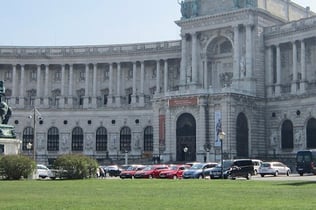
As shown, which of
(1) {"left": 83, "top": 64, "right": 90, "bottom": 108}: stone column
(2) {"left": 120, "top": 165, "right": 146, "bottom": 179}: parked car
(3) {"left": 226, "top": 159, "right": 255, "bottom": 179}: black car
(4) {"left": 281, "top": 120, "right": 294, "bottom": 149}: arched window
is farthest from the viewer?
(1) {"left": 83, "top": 64, "right": 90, "bottom": 108}: stone column

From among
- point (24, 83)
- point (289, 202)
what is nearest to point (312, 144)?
point (24, 83)

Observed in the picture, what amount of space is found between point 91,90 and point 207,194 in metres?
83.5

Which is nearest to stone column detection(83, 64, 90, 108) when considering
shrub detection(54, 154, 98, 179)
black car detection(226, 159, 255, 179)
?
black car detection(226, 159, 255, 179)

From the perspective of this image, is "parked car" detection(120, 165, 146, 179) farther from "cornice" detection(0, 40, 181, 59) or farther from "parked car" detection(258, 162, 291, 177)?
"cornice" detection(0, 40, 181, 59)

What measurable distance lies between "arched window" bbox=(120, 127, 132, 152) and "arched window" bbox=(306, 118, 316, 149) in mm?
34141

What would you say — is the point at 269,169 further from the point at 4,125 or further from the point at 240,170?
the point at 4,125

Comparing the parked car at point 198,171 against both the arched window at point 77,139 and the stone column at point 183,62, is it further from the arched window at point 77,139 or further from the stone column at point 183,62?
the arched window at point 77,139

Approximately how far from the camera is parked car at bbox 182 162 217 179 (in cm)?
6283

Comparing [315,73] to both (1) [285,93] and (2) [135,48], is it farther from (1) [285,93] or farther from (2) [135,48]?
(2) [135,48]

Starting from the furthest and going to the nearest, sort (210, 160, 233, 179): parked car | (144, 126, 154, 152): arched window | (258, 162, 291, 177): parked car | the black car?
(144, 126, 154, 152): arched window, (258, 162, 291, 177): parked car, (210, 160, 233, 179): parked car, the black car

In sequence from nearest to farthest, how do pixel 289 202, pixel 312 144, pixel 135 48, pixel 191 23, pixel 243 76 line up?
1. pixel 289 202
2. pixel 312 144
3. pixel 243 76
4. pixel 191 23
5. pixel 135 48

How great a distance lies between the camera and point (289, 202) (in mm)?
27750

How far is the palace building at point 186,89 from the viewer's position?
92875 millimetres

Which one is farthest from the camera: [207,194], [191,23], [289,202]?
[191,23]
